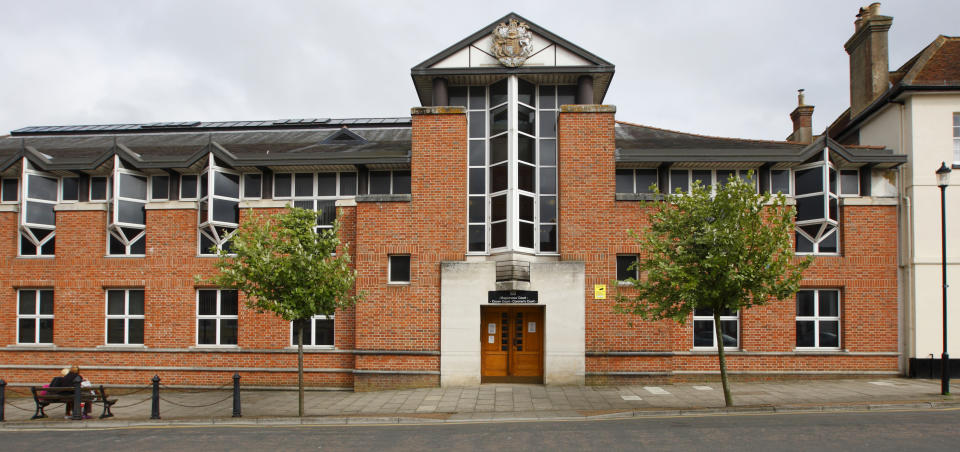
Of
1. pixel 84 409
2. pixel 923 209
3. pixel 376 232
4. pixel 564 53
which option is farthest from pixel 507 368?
pixel 923 209

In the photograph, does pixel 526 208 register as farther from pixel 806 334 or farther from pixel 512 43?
pixel 806 334

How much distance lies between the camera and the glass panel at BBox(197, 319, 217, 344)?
56.4ft

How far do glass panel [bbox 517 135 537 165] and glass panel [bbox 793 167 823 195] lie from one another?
24.4 ft

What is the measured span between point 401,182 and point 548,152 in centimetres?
434

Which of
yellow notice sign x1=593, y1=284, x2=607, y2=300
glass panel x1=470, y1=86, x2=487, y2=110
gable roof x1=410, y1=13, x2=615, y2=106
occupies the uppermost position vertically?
gable roof x1=410, y1=13, x2=615, y2=106

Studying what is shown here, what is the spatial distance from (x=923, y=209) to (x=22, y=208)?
82.6ft

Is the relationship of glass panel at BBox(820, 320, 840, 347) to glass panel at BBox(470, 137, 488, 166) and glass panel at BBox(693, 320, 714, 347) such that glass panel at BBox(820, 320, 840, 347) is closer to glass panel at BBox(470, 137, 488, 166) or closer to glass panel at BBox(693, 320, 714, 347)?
glass panel at BBox(693, 320, 714, 347)

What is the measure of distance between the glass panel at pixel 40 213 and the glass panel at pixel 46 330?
9.50 feet

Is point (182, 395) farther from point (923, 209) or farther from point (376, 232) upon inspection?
point (923, 209)

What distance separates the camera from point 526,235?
16.0 m

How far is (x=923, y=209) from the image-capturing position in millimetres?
16172

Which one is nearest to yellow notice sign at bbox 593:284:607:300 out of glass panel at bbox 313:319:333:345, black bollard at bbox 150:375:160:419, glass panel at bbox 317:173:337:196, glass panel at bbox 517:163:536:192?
glass panel at bbox 517:163:536:192

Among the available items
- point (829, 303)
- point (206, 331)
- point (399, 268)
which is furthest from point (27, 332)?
point (829, 303)

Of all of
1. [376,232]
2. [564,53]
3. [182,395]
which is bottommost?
[182,395]
